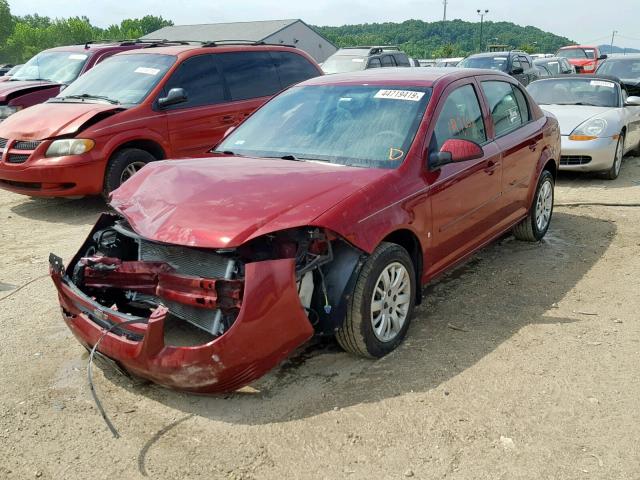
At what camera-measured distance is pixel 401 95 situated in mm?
4434

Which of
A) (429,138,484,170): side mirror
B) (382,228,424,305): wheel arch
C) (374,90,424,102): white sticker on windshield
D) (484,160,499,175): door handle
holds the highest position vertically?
(374,90,424,102): white sticker on windshield

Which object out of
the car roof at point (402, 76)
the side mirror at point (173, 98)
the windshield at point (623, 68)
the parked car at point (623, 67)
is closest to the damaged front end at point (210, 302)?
the car roof at point (402, 76)

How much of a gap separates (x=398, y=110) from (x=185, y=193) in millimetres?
1600

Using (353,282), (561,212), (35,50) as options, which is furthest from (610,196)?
(35,50)

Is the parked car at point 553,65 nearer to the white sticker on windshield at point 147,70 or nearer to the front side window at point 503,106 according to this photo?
the white sticker on windshield at point 147,70

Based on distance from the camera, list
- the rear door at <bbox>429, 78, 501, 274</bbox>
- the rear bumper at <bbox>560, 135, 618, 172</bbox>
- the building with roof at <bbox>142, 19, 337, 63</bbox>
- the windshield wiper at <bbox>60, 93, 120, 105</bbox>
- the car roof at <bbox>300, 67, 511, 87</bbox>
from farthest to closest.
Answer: the building with roof at <bbox>142, 19, 337, 63</bbox>, the rear bumper at <bbox>560, 135, 618, 172</bbox>, the windshield wiper at <bbox>60, 93, 120, 105</bbox>, the car roof at <bbox>300, 67, 511, 87</bbox>, the rear door at <bbox>429, 78, 501, 274</bbox>

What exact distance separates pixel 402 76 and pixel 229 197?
1.93 meters

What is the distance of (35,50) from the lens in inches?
3189

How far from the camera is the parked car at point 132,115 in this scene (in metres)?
6.93

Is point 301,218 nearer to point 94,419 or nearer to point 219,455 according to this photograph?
point 219,455

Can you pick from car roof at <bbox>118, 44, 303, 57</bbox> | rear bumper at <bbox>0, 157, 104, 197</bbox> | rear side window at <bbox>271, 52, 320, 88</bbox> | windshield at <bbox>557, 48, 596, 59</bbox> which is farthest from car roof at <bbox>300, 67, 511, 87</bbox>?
windshield at <bbox>557, 48, 596, 59</bbox>

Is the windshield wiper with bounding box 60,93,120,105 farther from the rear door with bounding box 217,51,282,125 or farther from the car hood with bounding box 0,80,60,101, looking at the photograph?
the car hood with bounding box 0,80,60,101

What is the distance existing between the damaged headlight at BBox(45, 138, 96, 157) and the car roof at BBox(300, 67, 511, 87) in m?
3.05

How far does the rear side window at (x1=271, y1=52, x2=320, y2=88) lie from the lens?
29.0ft
